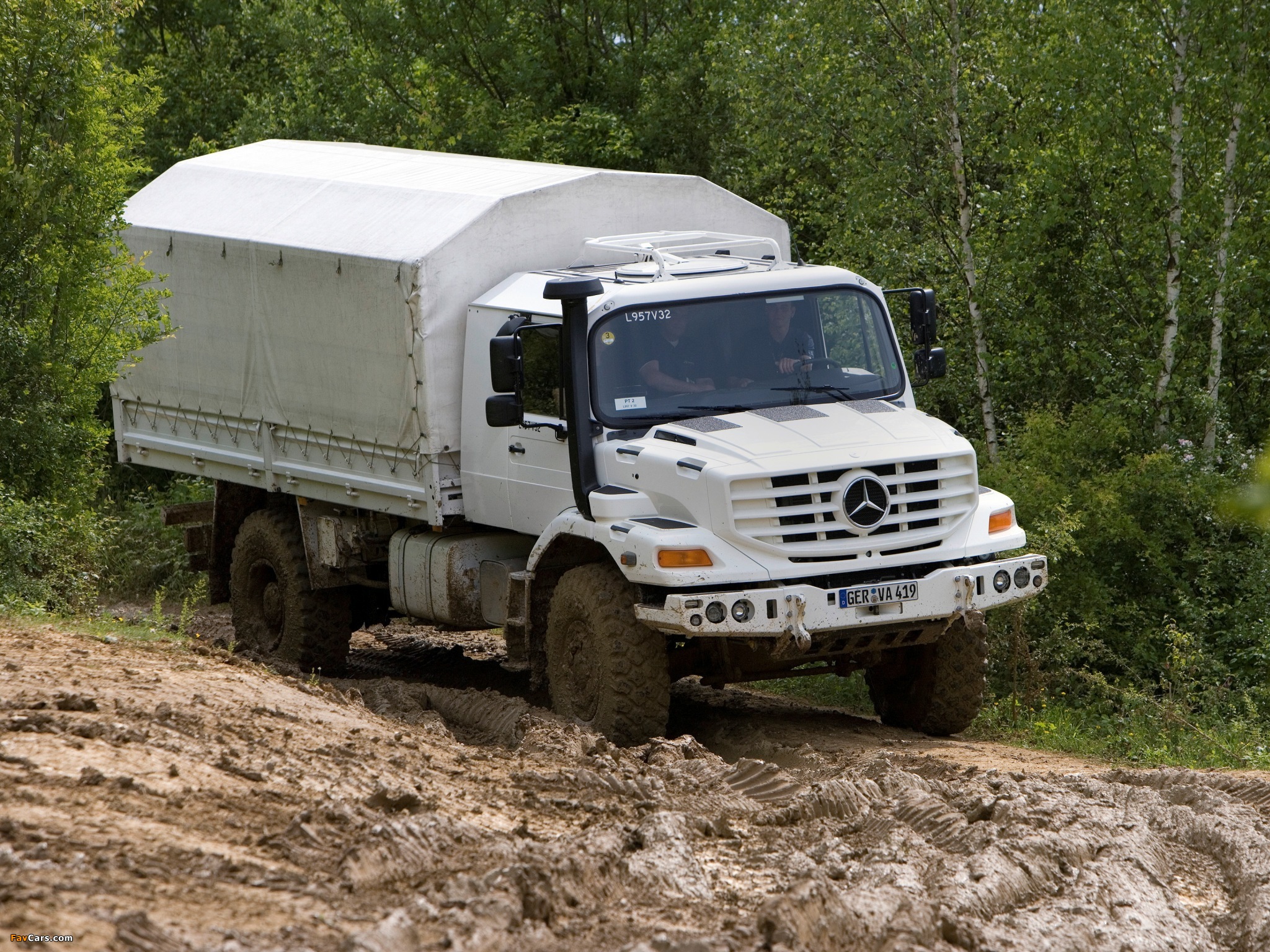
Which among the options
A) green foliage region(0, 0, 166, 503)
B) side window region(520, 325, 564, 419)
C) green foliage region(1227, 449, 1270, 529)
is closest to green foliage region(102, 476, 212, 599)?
green foliage region(0, 0, 166, 503)

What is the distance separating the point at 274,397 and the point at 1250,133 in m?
7.61

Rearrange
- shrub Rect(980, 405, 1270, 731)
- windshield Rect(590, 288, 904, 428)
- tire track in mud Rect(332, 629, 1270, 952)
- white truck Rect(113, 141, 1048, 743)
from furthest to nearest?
shrub Rect(980, 405, 1270, 731), windshield Rect(590, 288, 904, 428), white truck Rect(113, 141, 1048, 743), tire track in mud Rect(332, 629, 1270, 952)

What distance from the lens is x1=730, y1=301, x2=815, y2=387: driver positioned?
927 cm

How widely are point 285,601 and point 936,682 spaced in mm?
5194

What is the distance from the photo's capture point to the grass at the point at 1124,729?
916 cm

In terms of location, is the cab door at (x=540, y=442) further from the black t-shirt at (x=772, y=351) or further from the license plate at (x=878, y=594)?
the license plate at (x=878, y=594)

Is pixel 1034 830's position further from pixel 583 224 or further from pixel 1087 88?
pixel 1087 88

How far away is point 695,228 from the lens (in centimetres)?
1116

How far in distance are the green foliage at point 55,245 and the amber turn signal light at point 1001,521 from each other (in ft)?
21.0

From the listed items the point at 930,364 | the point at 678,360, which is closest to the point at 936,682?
the point at 930,364

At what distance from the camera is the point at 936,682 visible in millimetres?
9438

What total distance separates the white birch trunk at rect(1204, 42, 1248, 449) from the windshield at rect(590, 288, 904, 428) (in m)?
3.88

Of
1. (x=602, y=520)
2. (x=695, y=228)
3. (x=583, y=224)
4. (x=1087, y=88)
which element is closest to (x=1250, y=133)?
(x=1087, y=88)

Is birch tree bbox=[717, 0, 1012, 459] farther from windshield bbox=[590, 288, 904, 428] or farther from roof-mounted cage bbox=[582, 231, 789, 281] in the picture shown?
windshield bbox=[590, 288, 904, 428]
